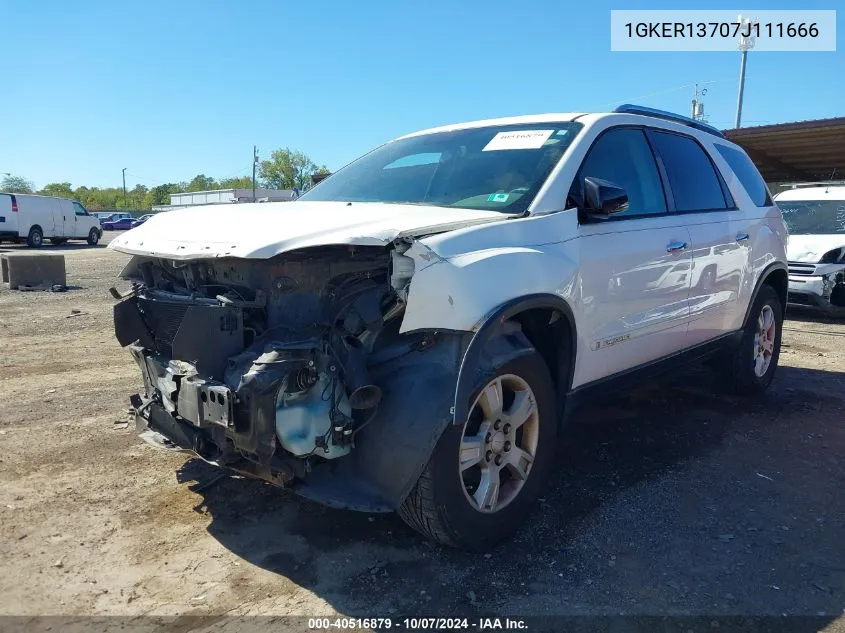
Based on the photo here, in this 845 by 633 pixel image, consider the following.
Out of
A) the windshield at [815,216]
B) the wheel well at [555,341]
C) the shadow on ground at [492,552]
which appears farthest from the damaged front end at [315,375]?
the windshield at [815,216]

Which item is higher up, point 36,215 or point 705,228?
point 36,215

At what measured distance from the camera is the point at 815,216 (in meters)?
10.8

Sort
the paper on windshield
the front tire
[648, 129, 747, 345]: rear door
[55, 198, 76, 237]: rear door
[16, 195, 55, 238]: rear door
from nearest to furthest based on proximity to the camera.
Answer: the front tire
the paper on windshield
[648, 129, 747, 345]: rear door
[16, 195, 55, 238]: rear door
[55, 198, 76, 237]: rear door

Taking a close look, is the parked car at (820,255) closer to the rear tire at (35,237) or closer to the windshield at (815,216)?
the windshield at (815,216)

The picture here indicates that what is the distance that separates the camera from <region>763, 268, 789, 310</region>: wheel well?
5.76 metres

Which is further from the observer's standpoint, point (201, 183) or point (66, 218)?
point (201, 183)

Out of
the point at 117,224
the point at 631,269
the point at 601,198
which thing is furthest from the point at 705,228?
the point at 117,224

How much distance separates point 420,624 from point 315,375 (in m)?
1.03

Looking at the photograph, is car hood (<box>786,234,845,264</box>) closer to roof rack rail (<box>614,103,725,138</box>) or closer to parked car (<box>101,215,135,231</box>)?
roof rack rail (<box>614,103,725,138</box>)

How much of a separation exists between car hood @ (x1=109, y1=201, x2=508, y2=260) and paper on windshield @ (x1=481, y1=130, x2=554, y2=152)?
701 mm

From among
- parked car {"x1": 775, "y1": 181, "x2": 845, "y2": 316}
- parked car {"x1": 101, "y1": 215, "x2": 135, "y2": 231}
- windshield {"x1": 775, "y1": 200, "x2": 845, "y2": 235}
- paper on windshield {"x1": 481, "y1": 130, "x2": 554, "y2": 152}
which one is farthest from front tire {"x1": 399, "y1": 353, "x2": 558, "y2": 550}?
parked car {"x1": 101, "y1": 215, "x2": 135, "y2": 231}

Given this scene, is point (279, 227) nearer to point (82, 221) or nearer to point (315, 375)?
point (315, 375)

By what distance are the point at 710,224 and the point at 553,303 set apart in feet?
6.61

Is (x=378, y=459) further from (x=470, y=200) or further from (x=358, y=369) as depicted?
(x=470, y=200)
